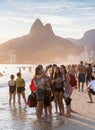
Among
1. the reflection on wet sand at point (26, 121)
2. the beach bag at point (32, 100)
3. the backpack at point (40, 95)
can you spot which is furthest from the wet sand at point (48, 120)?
the backpack at point (40, 95)

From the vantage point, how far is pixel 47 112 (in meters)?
13.0

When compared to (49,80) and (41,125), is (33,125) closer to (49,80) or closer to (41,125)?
(41,125)

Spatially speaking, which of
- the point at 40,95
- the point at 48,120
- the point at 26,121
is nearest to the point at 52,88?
the point at 40,95

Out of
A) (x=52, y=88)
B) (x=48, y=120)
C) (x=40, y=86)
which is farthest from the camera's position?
(x=52, y=88)

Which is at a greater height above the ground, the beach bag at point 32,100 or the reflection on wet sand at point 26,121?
the beach bag at point 32,100

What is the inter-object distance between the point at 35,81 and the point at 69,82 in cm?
135


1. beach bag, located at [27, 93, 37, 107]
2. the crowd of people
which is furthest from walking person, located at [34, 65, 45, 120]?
beach bag, located at [27, 93, 37, 107]

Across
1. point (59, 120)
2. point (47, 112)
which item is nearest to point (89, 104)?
point (47, 112)

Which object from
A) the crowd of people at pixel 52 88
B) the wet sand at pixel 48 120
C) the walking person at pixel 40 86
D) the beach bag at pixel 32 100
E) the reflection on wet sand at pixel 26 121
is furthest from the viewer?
the beach bag at pixel 32 100

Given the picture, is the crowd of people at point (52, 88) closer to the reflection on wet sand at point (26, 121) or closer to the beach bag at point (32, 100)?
the beach bag at point (32, 100)

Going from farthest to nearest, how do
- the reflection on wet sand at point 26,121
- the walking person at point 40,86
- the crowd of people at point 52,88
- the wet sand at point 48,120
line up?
1. the crowd of people at point 52,88
2. the walking person at point 40,86
3. the reflection on wet sand at point 26,121
4. the wet sand at point 48,120

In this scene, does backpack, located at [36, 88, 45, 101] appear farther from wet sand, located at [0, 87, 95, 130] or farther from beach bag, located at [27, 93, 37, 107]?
wet sand, located at [0, 87, 95, 130]

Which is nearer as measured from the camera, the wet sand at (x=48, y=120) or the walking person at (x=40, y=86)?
the wet sand at (x=48, y=120)

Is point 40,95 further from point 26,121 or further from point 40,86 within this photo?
point 26,121
